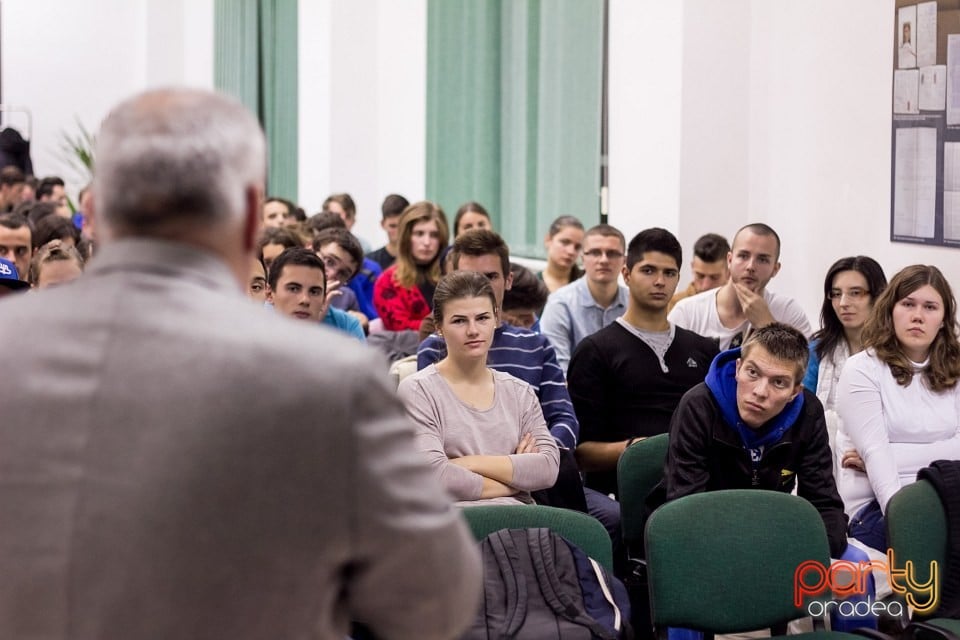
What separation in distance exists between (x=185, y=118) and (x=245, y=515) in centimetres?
37

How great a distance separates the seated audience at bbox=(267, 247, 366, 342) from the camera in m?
4.39

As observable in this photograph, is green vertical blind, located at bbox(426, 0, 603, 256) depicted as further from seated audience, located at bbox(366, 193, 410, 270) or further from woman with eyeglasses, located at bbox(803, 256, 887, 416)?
woman with eyeglasses, located at bbox(803, 256, 887, 416)

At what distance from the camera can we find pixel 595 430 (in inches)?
172

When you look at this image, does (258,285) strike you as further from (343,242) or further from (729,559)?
(729,559)

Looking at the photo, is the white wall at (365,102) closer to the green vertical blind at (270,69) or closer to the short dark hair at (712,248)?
the green vertical blind at (270,69)

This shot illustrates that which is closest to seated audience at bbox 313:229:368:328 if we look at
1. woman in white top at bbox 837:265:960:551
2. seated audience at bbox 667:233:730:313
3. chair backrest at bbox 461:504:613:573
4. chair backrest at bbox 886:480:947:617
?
seated audience at bbox 667:233:730:313

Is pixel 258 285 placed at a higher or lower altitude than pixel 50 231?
lower

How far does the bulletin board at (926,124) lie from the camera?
488cm

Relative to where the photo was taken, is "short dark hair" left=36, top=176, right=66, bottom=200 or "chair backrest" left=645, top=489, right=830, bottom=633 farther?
"short dark hair" left=36, top=176, right=66, bottom=200

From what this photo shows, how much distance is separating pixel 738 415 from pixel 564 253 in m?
3.21

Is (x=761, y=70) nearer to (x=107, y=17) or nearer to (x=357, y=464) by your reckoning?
(x=357, y=464)

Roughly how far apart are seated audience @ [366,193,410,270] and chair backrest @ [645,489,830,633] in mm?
4864

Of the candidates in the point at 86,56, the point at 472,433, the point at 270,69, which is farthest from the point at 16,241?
the point at 86,56

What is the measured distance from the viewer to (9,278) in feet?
11.3
